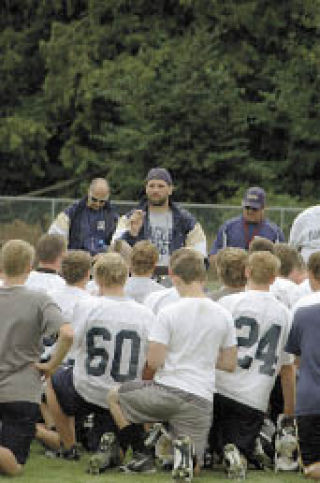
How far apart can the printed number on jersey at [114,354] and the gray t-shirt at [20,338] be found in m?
0.49

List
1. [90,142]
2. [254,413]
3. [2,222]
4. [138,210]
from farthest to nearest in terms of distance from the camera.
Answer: [90,142] → [2,222] → [138,210] → [254,413]

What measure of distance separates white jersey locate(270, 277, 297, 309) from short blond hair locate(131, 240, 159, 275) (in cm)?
102

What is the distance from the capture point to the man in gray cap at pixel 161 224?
1324cm

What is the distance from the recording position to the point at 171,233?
13.4 m

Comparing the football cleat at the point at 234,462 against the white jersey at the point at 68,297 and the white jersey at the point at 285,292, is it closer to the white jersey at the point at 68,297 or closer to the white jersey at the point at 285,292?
the white jersey at the point at 68,297

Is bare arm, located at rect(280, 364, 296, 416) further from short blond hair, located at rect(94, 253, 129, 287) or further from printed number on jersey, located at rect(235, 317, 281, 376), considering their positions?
short blond hair, located at rect(94, 253, 129, 287)

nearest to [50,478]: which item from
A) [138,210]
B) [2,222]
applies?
[138,210]

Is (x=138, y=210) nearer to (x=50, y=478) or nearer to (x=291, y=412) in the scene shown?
(x=291, y=412)

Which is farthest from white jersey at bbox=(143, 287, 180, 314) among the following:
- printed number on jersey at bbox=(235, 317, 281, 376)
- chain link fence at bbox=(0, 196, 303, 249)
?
chain link fence at bbox=(0, 196, 303, 249)

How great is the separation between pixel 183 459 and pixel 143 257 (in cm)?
200

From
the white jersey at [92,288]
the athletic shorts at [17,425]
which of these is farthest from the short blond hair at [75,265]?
the athletic shorts at [17,425]

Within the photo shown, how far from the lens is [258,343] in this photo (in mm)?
9523

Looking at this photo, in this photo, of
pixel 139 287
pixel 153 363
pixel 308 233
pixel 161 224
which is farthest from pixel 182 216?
pixel 153 363

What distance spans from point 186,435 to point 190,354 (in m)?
0.55
